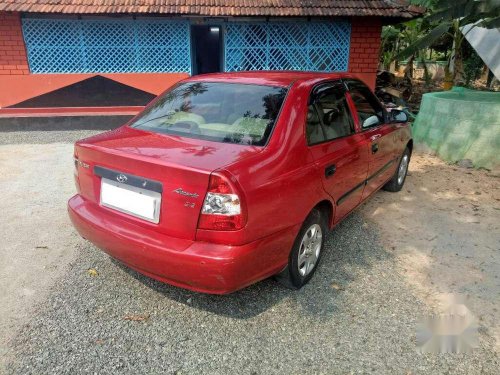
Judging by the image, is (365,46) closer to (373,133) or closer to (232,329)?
(373,133)

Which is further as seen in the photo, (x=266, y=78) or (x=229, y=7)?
(x=229, y=7)

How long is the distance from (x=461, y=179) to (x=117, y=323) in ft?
17.2

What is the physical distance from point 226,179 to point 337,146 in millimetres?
1312

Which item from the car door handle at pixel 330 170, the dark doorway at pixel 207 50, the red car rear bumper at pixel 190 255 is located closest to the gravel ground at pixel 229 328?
the red car rear bumper at pixel 190 255

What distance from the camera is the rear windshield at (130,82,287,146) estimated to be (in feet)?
9.12

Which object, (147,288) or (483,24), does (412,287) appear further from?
(483,24)

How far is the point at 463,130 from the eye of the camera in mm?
6406

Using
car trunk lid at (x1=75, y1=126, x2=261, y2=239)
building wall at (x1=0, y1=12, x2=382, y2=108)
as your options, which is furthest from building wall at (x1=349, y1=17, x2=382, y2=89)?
car trunk lid at (x1=75, y1=126, x2=261, y2=239)

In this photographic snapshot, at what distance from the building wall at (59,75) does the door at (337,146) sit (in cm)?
622

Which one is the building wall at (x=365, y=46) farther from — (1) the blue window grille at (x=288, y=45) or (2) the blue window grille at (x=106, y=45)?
(2) the blue window grille at (x=106, y=45)

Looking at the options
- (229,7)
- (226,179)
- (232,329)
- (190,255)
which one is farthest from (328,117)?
(229,7)

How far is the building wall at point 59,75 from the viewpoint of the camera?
8.48 metres

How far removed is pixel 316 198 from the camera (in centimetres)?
288

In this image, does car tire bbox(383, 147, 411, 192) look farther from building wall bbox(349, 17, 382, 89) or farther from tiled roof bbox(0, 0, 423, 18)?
building wall bbox(349, 17, 382, 89)
